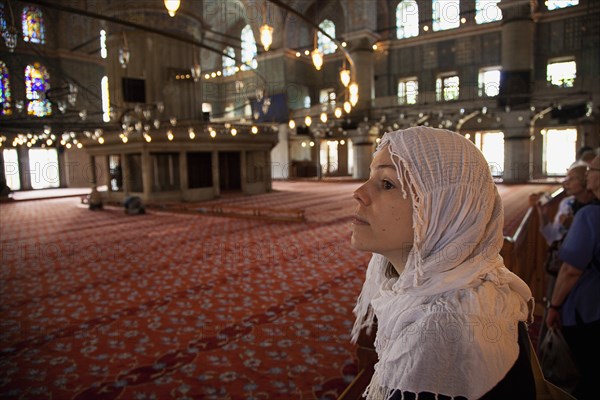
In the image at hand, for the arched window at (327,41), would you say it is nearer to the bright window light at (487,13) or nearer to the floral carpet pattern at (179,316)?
the bright window light at (487,13)

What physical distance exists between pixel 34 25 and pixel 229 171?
15.2 meters

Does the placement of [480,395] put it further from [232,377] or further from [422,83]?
[422,83]

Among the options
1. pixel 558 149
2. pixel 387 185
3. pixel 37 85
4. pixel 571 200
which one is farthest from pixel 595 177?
pixel 37 85

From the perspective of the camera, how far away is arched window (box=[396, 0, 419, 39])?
76.6 ft

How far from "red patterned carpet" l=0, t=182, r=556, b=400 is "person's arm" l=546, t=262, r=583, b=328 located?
4.12 ft

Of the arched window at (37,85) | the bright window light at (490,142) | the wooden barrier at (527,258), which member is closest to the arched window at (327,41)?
the bright window light at (490,142)

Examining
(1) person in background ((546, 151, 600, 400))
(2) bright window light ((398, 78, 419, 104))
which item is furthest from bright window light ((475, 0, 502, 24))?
(1) person in background ((546, 151, 600, 400))

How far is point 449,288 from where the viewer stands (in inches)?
37.8

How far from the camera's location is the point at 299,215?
9.20m

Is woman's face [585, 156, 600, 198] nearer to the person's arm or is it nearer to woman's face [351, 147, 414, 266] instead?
the person's arm

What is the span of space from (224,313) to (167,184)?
11494 millimetres

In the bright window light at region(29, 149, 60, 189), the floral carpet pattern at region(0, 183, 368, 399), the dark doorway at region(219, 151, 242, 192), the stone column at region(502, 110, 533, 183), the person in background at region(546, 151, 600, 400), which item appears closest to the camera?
the person in background at region(546, 151, 600, 400)

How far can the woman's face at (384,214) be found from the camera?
108 centimetres

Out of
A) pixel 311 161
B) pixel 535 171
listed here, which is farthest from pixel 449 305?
pixel 311 161
